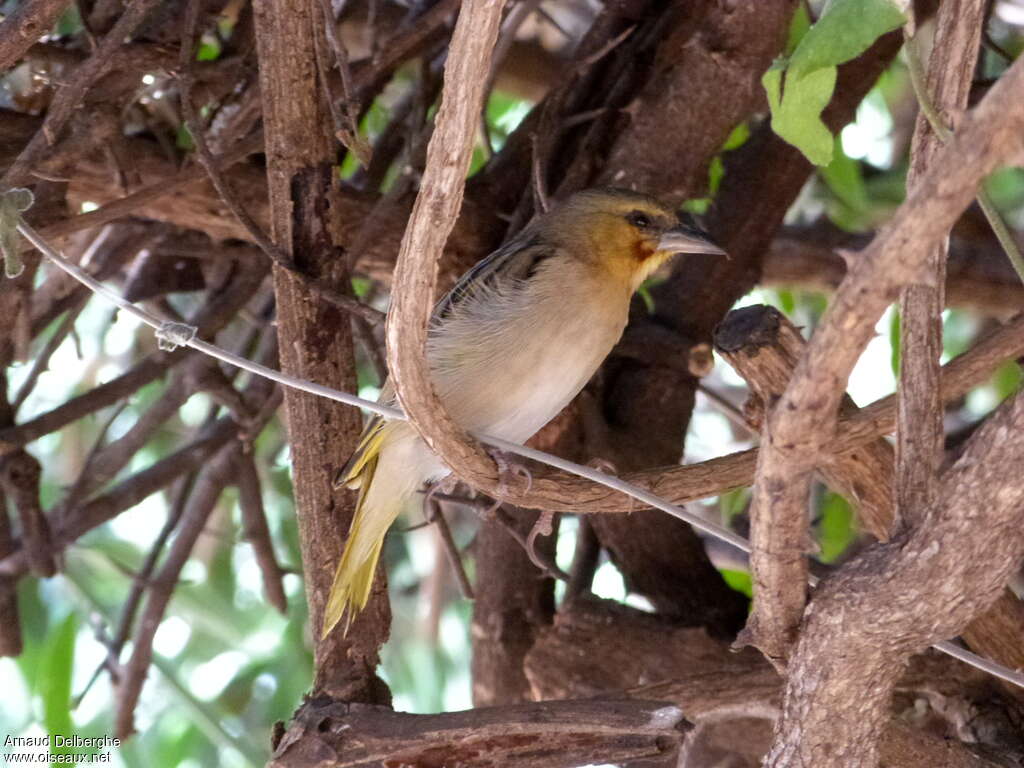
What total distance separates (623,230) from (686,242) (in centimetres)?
15

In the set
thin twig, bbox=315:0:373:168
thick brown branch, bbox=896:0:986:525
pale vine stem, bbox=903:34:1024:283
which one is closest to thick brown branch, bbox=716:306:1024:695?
thick brown branch, bbox=896:0:986:525

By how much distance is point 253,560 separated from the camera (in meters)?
5.15

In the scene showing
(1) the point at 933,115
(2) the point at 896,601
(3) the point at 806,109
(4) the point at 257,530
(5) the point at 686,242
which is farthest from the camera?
(4) the point at 257,530

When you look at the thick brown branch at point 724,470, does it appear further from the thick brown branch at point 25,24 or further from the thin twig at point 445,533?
the thick brown branch at point 25,24

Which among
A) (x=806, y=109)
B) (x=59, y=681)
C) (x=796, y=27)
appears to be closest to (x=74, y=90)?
(x=806, y=109)

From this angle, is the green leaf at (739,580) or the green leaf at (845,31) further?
the green leaf at (739,580)

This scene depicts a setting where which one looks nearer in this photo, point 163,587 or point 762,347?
point 762,347

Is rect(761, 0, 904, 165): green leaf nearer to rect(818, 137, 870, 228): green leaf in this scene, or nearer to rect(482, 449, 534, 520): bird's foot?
rect(482, 449, 534, 520): bird's foot

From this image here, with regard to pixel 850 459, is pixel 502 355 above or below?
above

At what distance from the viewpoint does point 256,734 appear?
4516 mm

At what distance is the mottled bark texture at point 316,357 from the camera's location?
8.98ft

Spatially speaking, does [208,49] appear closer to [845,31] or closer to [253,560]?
[253,560]

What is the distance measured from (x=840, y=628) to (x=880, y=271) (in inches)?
27.2

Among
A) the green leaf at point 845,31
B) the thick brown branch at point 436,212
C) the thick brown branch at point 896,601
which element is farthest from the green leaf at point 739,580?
the green leaf at point 845,31
